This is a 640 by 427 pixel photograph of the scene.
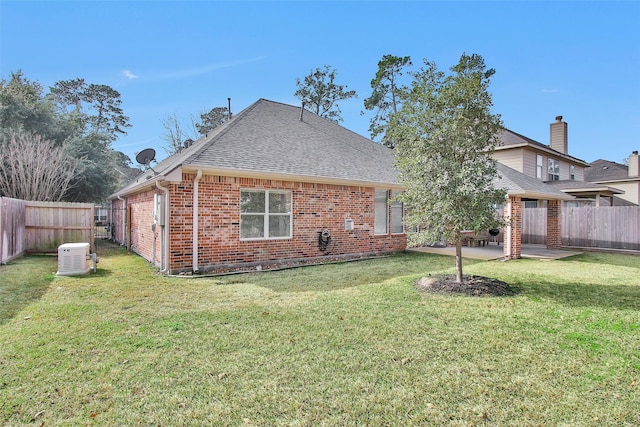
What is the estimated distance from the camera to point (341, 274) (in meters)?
8.41

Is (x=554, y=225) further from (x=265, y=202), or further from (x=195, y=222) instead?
(x=195, y=222)

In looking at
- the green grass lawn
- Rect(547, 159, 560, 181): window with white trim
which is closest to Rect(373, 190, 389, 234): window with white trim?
the green grass lawn

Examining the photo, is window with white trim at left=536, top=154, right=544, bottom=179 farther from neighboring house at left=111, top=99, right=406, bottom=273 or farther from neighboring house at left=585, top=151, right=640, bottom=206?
neighboring house at left=111, top=99, right=406, bottom=273

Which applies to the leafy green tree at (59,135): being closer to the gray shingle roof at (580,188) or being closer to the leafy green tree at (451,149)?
the leafy green tree at (451,149)

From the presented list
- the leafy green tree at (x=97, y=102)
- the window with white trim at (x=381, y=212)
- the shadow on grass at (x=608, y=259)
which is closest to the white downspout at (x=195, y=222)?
the window with white trim at (x=381, y=212)

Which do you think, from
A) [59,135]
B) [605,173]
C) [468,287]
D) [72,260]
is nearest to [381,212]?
[468,287]

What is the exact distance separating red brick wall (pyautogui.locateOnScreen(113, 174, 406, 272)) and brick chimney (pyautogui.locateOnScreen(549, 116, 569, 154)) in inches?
661

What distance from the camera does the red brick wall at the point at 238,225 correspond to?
8.27m

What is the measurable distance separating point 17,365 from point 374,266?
309 inches

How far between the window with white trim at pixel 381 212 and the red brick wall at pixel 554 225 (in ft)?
26.1

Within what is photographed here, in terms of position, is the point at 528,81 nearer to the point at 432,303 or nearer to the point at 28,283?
the point at 432,303

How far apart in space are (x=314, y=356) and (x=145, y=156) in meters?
8.27

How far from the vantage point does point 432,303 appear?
5.80 meters

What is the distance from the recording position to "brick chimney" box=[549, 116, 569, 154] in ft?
72.7
